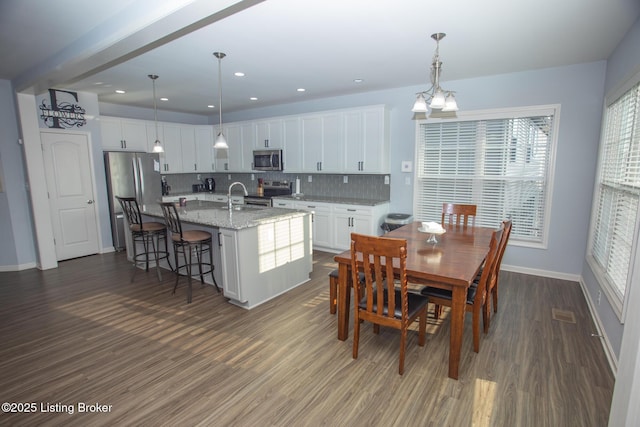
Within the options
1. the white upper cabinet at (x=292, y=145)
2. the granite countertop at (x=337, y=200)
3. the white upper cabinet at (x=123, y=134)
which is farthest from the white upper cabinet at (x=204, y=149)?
the granite countertop at (x=337, y=200)

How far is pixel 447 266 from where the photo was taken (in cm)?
237

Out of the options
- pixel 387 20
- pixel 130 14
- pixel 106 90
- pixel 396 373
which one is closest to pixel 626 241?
pixel 396 373

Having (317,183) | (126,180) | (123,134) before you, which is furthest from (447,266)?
(123,134)

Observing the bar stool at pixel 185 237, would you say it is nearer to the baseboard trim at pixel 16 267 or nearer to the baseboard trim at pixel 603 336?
the baseboard trim at pixel 16 267

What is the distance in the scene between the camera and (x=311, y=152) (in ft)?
19.4

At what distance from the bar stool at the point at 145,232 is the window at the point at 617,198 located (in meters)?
4.71

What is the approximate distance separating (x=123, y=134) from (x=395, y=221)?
16.9 ft

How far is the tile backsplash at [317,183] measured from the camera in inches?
221

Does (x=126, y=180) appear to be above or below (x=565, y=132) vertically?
below

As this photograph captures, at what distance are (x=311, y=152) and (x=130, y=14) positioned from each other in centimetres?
370

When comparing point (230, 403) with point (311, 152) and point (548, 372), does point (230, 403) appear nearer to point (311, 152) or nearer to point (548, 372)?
point (548, 372)

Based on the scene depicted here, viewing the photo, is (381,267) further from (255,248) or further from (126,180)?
(126,180)

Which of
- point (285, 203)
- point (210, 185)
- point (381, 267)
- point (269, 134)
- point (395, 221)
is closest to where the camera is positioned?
point (381, 267)

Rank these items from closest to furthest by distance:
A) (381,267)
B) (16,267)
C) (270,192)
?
(381,267)
(16,267)
(270,192)
